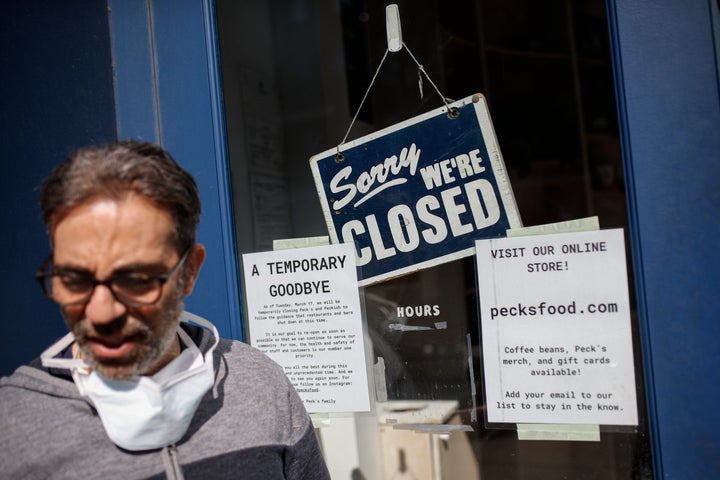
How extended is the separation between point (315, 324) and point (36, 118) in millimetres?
1020

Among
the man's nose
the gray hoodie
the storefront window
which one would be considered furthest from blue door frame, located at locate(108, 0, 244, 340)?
the man's nose

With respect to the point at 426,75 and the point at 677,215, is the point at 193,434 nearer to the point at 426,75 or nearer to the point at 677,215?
the point at 426,75

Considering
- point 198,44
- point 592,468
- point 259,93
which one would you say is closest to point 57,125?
point 198,44

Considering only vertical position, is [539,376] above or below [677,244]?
below

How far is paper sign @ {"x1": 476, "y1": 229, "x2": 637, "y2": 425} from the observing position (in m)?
1.08

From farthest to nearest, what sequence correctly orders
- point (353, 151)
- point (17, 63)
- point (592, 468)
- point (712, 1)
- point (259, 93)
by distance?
1. point (259, 93)
2. point (17, 63)
3. point (353, 151)
4. point (592, 468)
5. point (712, 1)

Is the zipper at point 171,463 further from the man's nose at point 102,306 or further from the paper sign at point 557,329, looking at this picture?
the paper sign at point 557,329

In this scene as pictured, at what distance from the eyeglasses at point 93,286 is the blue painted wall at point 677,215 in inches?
38.2

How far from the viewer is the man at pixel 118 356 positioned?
886 mm

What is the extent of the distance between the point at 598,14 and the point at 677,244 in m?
0.59

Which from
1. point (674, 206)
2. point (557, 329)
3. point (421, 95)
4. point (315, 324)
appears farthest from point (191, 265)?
point (674, 206)

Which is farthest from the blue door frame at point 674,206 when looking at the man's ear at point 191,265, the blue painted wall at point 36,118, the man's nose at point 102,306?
the blue painted wall at point 36,118

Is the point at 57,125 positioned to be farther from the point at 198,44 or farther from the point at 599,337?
the point at 599,337

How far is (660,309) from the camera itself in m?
1.06
